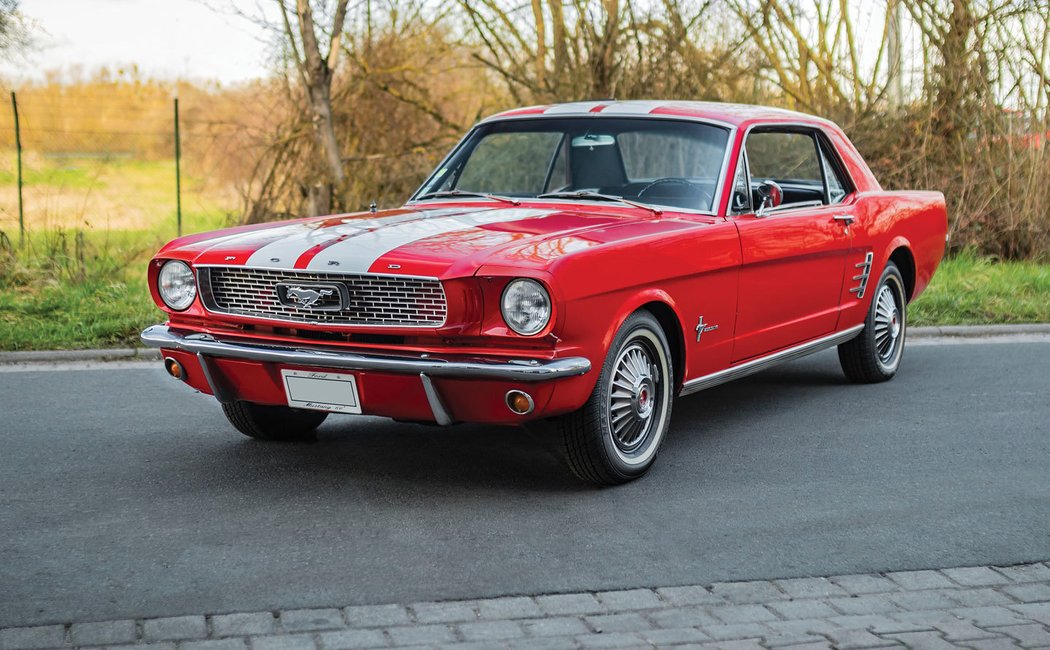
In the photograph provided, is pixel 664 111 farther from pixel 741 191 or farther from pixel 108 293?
pixel 108 293

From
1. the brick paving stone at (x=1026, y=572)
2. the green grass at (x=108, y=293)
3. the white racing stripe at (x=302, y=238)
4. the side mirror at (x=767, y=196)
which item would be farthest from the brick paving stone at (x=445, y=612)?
the green grass at (x=108, y=293)

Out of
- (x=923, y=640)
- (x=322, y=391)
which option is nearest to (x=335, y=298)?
(x=322, y=391)

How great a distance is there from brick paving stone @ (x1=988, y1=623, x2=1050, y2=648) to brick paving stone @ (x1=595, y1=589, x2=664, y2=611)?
1.03 m

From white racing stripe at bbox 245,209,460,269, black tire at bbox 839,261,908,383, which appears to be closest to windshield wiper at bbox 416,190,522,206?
white racing stripe at bbox 245,209,460,269

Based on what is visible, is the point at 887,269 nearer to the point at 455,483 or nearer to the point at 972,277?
the point at 455,483

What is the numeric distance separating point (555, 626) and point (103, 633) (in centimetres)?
132

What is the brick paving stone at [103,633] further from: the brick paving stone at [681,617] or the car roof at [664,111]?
the car roof at [664,111]

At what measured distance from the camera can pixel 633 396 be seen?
5301 millimetres

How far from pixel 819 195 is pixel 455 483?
345 cm

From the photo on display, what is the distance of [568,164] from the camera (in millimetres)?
6504

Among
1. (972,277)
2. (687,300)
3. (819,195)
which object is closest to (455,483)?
(687,300)

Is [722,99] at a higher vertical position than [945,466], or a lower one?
higher

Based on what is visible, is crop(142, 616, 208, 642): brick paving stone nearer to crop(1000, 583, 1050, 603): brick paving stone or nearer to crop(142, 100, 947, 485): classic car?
crop(142, 100, 947, 485): classic car

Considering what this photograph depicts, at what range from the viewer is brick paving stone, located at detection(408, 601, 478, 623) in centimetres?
377
